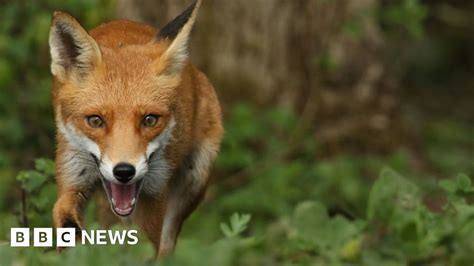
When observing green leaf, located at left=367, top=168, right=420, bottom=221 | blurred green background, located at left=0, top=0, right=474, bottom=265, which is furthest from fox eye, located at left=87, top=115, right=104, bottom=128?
blurred green background, located at left=0, top=0, right=474, bottom=265

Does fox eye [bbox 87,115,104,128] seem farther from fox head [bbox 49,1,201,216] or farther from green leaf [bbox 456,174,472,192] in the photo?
green leaf [bbox 456,174,472,192]

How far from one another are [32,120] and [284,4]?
2.86m

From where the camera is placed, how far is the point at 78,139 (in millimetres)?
6680

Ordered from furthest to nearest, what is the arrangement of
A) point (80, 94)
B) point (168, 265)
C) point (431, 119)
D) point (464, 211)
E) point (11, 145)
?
point (431, 119)
point (11, 145)
point (80, 94)
point (464, 211)
point (168, 265)

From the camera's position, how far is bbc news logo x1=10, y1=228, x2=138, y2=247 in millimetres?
5523

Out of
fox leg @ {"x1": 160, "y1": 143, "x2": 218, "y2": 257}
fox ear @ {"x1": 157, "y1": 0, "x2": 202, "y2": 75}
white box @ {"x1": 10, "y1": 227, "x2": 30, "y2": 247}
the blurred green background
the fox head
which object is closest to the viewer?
white box @ {"x1": 10, "y1": 227, "x2": 30, "y2": 247}

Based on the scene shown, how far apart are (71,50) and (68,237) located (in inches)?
47.5

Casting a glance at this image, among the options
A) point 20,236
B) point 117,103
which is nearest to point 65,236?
point 20,236

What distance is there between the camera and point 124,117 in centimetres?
655

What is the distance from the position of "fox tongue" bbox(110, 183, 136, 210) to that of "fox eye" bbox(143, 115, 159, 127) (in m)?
0.36

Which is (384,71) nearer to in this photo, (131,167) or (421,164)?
(421,164)

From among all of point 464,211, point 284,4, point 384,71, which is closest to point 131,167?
point 464,211

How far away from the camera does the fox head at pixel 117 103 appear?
6465mm

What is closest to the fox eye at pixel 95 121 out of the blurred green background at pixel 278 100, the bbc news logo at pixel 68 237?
the bbc news logo at pixel 68 237
